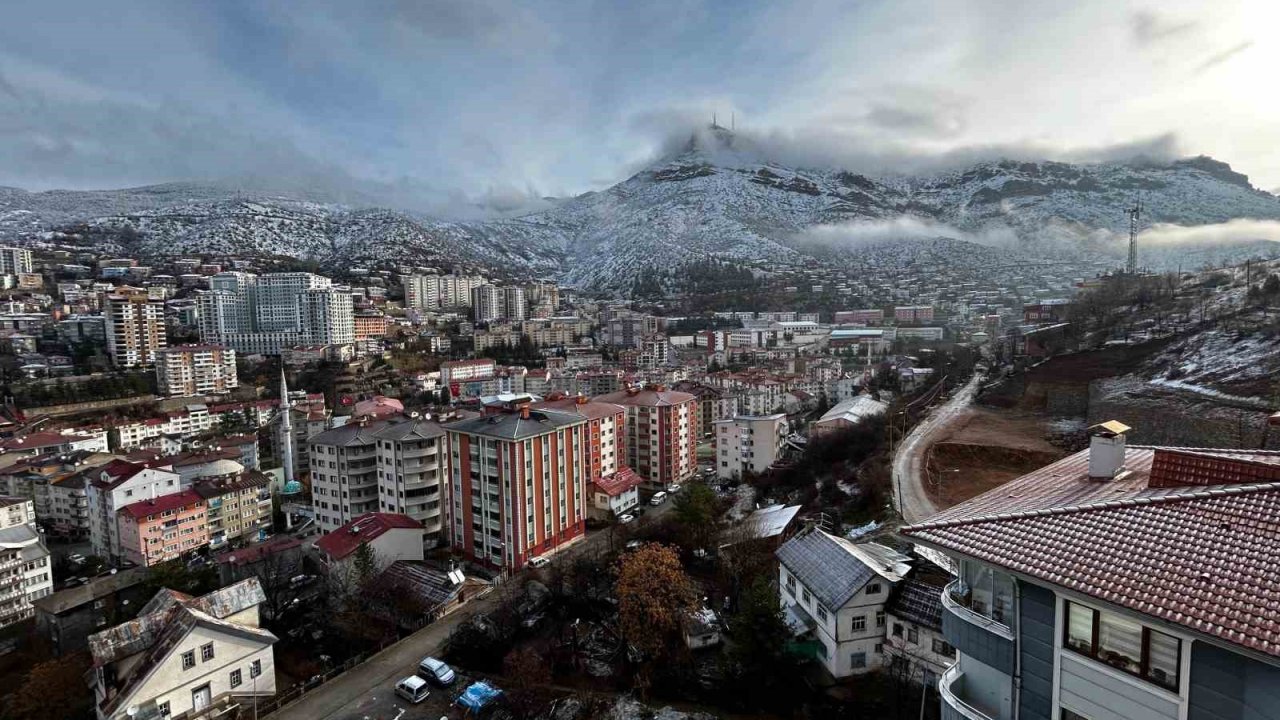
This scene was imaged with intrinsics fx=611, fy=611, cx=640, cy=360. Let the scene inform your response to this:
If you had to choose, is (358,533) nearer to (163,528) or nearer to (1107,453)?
(163,528)

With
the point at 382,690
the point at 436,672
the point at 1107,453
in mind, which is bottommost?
the point at 382,690

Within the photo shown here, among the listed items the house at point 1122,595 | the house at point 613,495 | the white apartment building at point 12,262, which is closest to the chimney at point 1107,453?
the house at point 1122,595

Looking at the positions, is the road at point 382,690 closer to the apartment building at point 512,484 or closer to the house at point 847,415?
the apartment building at point 512,484

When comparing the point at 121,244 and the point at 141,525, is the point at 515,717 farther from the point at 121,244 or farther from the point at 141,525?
the point at 121,244

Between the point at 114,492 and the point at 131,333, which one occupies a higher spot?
the point at 131,333

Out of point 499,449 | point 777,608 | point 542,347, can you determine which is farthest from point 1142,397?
point 542,347

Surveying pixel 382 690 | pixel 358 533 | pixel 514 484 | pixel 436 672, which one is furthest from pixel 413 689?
pixel 514 484

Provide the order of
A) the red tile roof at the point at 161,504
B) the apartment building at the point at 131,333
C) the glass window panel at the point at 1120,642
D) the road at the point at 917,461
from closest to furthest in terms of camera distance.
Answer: the glass window panel at the point at 1120,642 < the road at the point at 917,461 < the red tile roof at the point at 161,504 < the apartment building at the point at 131,333

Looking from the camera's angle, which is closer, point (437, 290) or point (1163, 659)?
point (1163, 659)
